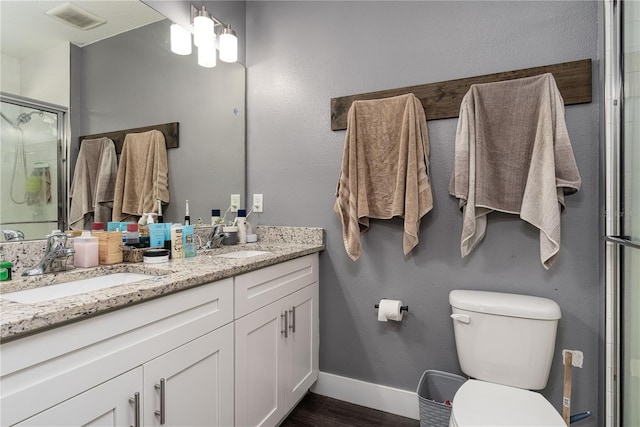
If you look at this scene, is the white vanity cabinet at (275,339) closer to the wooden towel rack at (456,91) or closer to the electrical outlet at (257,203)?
the electrical outlet at (257,203)

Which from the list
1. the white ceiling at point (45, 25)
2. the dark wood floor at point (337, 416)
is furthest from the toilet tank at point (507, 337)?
the white ceiling at point (45, 25)

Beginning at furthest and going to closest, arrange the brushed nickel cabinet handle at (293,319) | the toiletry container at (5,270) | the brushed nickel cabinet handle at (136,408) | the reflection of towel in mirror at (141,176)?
the brushed nickel cabinet handle at (293,319)
the reflection of towel in mirror at (141,176)
the toiletry container at (5,270)
the brushed nickel cabinet handle at (136,408)

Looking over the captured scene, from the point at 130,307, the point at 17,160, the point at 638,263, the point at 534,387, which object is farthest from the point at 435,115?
the point at 17,160

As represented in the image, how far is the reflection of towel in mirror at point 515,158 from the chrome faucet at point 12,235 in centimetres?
167

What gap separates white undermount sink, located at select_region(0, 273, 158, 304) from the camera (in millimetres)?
973

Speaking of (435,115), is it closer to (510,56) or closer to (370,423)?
(510,56)

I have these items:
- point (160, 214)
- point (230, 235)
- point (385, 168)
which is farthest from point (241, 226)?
point (385, 168)

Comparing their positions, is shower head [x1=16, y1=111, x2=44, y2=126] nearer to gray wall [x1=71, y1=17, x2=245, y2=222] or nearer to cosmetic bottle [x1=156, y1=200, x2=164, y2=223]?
gray wall [x1=71, y1=17, x2=245, y2=222]

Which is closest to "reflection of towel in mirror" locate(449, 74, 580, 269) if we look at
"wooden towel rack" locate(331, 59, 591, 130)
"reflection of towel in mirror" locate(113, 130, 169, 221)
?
"wooden towel rack" locate(331, 59, 591, 130)

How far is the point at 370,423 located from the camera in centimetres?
171

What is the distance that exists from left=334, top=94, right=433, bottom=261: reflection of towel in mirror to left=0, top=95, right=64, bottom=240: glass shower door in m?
1.17

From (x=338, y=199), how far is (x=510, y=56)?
1.03 m

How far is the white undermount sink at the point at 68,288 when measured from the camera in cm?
97

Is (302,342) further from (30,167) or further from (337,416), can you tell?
(30,167)
